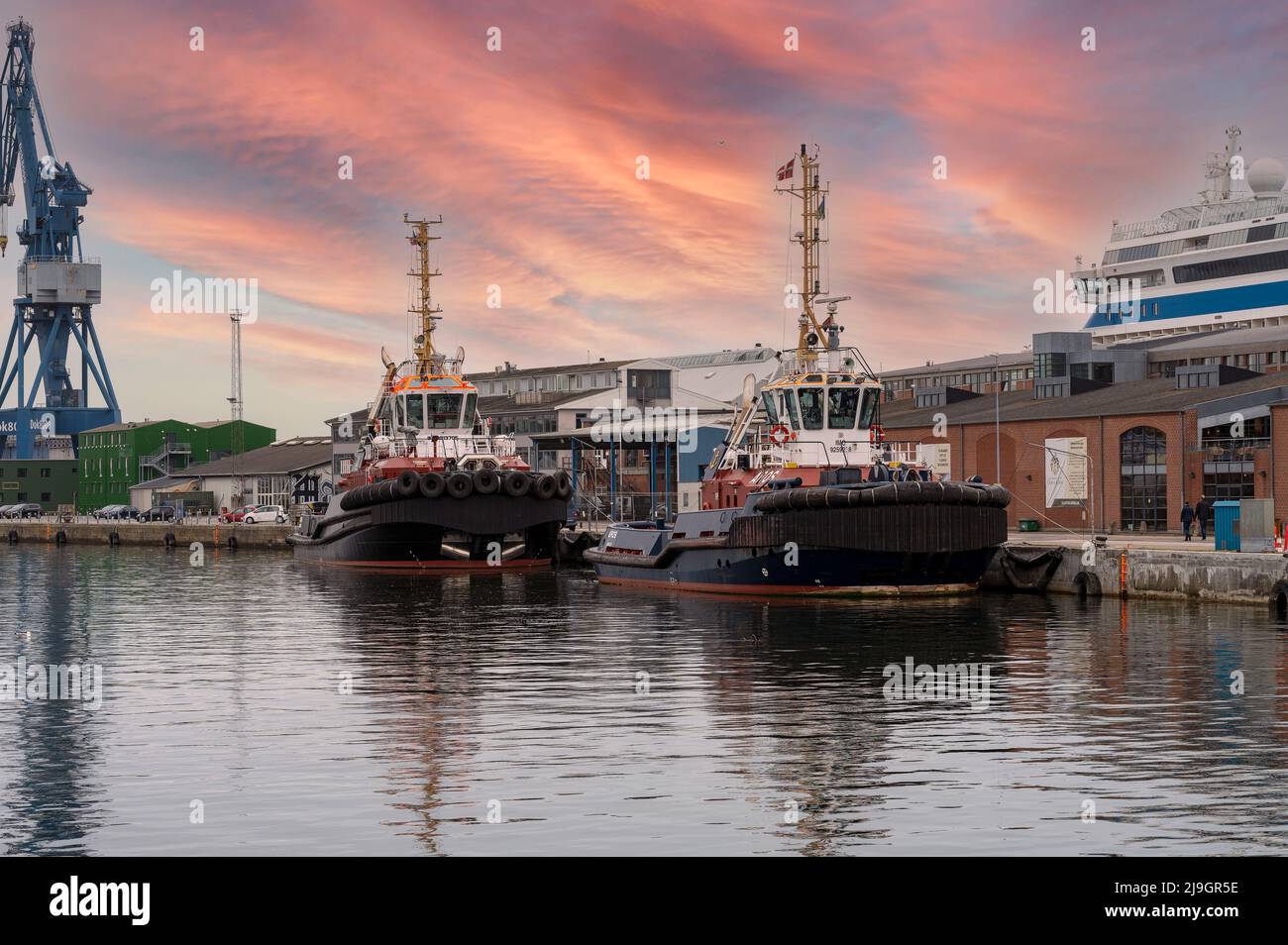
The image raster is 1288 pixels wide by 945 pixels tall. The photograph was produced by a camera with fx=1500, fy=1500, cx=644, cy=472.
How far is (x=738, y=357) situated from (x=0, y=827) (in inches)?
4397

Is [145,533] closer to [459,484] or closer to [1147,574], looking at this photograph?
[459,484]

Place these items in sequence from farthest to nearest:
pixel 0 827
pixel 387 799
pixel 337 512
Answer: pixel 337 512, pixel 387 799, pixel 0 827

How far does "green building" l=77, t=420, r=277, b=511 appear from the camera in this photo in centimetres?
A: 14425

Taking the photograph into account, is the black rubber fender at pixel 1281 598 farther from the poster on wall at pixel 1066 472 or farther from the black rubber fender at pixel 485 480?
the black rubber fender at pixel 485 480

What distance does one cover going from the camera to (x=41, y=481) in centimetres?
15188

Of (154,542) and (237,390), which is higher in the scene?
(237,390)

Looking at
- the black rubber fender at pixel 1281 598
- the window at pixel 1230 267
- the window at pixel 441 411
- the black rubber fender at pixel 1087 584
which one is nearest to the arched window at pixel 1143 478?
the black rubber fender at pixel 1087 584

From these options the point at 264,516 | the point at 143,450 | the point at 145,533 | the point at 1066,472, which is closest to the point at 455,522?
the point at 1066,472

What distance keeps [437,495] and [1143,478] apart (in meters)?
30.4

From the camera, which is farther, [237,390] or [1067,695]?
[237,390]
